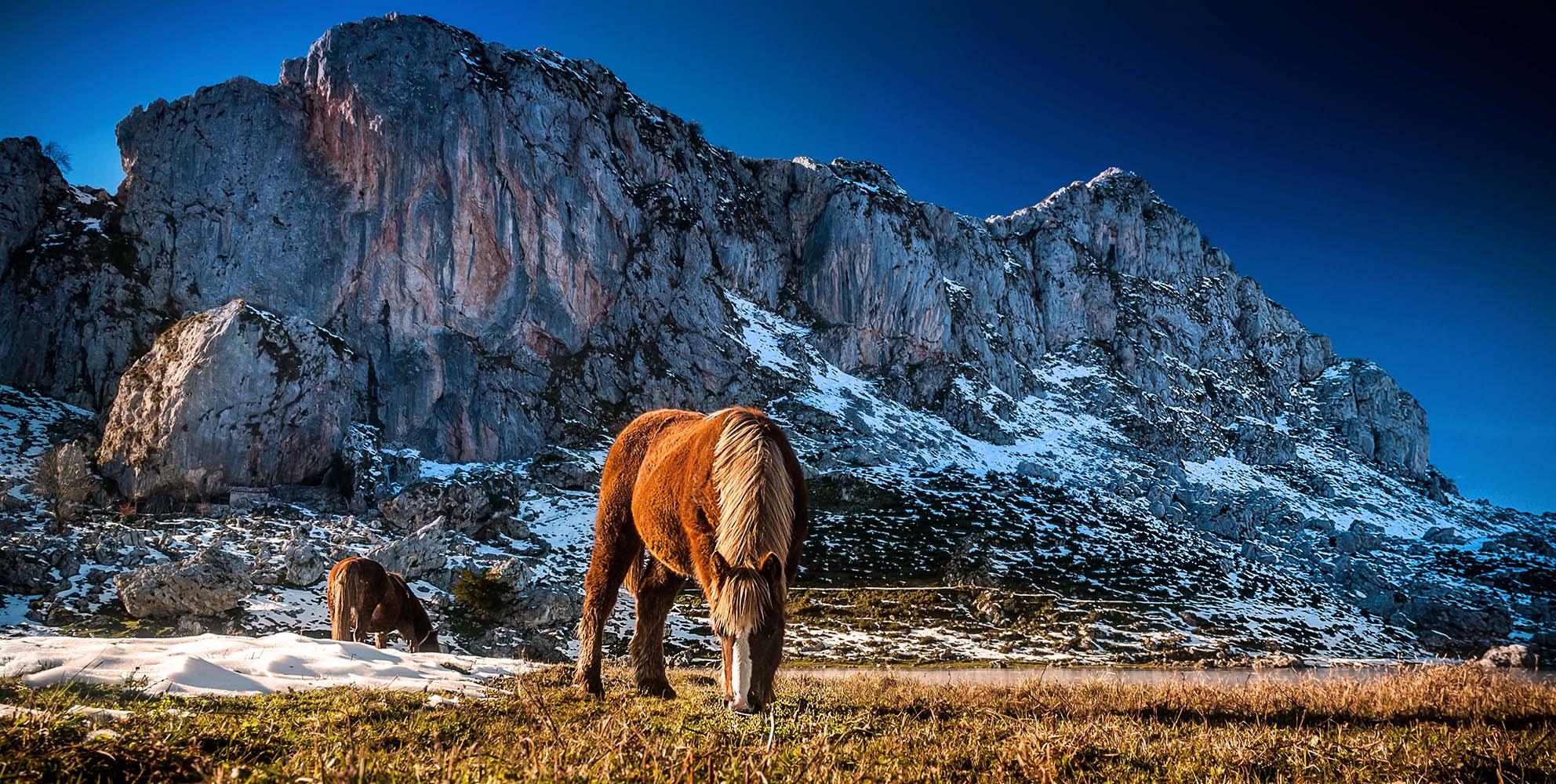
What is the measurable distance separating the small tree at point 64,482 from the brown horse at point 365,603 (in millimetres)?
31826

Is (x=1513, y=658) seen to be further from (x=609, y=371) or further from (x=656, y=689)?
(x=609, y=371)

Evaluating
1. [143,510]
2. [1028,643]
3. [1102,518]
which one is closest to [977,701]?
[1028,643]

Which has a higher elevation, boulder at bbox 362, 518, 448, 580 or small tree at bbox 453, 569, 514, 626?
boulder at bbox 362, 518, 448, 580

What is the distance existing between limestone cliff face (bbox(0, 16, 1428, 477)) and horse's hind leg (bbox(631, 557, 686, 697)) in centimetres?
6924

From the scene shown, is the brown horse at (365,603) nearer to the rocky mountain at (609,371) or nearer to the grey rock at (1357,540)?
the rocky mountain at (609,371)

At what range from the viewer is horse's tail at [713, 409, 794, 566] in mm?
5699

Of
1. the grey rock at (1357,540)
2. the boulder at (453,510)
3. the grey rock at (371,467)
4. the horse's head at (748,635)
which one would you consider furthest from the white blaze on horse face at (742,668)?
the grey rock at (1357,540)

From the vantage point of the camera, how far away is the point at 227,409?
5412cm

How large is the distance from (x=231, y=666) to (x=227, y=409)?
57824 millimetres

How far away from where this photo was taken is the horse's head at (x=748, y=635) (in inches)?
200

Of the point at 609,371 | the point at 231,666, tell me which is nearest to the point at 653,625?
the point at 231,666

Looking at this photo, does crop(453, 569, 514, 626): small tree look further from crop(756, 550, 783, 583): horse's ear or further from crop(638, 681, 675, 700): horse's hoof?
crop(756, 550, 783, 583): horse's ear

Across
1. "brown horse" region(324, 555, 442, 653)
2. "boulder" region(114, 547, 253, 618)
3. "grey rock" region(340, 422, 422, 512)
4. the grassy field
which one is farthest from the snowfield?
"grey rock" region(340, 422, 422, 512)

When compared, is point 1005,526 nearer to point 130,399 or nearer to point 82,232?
point 130,399
